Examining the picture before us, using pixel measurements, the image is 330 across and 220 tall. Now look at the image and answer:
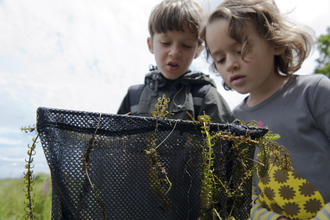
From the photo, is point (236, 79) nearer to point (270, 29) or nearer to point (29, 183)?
point (270, 29)

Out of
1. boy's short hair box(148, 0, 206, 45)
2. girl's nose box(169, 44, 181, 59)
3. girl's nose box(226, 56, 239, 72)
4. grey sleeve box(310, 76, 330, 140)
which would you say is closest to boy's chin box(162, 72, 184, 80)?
girl's nose box(169, 44, 181, 59)

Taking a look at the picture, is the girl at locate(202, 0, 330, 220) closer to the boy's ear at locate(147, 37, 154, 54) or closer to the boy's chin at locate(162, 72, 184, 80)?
the boy's chin at locate(162, 72, 184, 80)

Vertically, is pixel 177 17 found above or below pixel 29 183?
above

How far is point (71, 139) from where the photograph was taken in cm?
74

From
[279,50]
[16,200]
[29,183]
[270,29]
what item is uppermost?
[270,29]

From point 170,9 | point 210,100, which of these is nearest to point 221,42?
point 210,100

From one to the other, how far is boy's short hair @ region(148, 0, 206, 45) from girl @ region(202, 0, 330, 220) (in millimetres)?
174

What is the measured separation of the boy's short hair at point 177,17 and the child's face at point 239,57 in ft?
0.92

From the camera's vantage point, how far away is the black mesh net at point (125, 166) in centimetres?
72

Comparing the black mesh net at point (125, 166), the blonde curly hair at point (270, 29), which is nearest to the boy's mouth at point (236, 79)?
the blonde curly hair at point (270, 29)

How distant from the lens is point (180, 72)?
1.88 metres

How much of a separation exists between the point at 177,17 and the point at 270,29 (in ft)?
2.63

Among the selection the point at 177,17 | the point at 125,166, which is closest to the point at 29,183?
the point at 125,166

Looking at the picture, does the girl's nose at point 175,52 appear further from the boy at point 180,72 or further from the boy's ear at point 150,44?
the boy's ear at point 150,44
